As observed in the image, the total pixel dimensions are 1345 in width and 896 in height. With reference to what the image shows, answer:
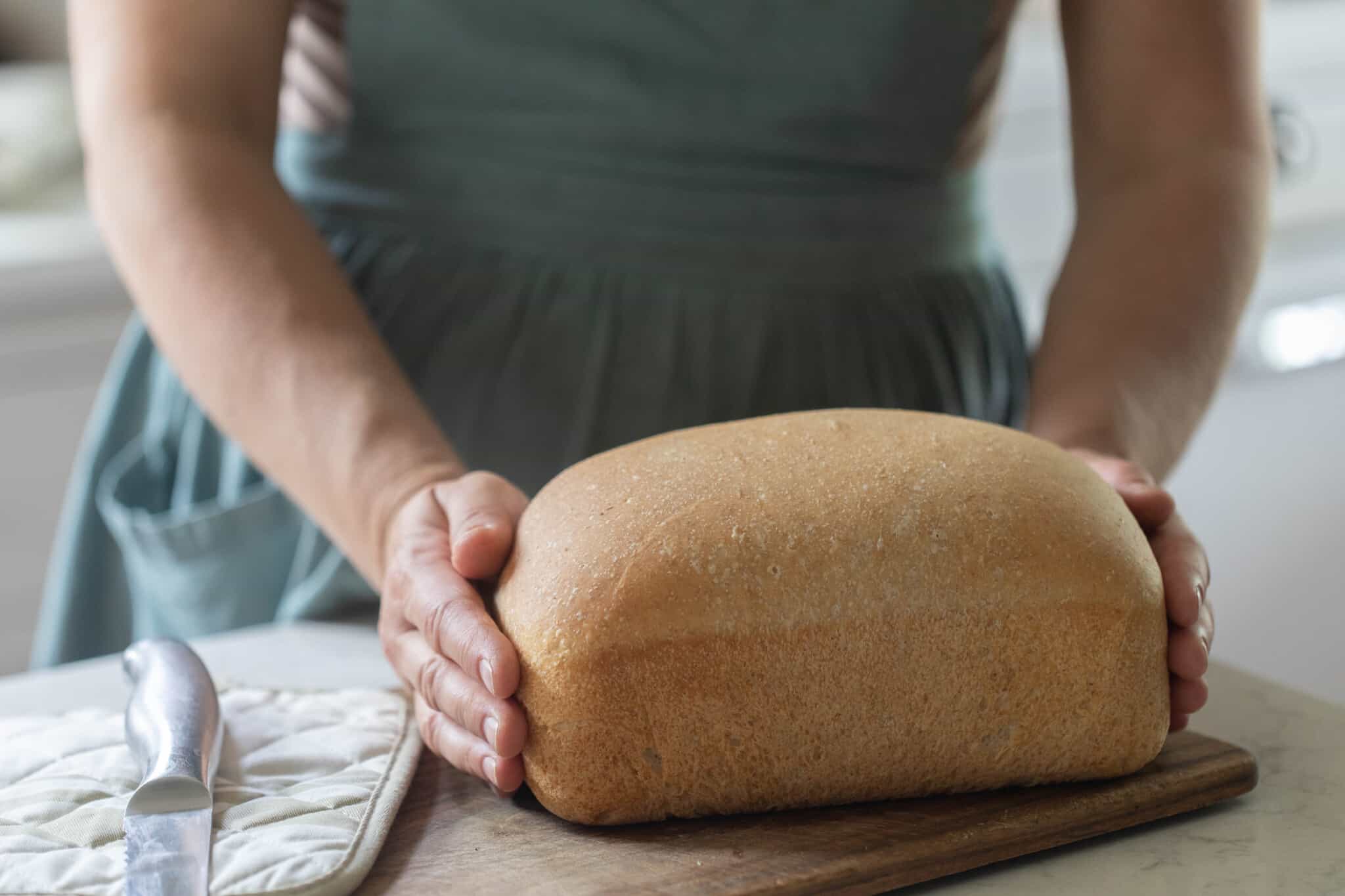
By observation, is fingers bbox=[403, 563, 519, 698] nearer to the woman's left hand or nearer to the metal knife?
the metal knife

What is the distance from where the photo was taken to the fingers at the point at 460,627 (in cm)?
55

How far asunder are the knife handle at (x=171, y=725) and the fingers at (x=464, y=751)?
9cm

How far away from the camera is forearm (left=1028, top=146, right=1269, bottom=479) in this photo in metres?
0.78

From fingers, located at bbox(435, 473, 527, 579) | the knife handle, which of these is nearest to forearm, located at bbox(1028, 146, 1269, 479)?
fingers, located at bbox(435, 473, 527, 579)

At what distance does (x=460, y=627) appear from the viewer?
566mm

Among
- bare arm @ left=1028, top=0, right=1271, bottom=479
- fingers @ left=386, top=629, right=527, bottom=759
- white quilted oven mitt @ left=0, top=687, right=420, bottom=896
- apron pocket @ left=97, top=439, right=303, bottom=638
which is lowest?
apron pocket @ left=97, top=439, right=303, bottom=638

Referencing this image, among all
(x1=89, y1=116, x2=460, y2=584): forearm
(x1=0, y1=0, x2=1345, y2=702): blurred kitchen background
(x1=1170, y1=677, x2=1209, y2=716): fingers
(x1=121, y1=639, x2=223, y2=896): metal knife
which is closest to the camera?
(x1=121, y1=639, x2=223, y2=896): metal knife

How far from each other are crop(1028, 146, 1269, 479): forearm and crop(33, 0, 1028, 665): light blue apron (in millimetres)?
140

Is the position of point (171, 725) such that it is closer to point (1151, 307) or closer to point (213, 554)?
point (213, 554)

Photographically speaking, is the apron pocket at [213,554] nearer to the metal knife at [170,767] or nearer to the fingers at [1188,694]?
the metal knife at [170,767]

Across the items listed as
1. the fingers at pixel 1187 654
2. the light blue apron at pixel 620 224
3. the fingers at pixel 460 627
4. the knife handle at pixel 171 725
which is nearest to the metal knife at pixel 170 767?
the knife handle at pixel 171 725

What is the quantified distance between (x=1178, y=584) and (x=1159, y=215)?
360 millimetres

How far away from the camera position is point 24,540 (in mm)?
2053

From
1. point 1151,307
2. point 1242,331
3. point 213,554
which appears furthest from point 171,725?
point 1242,331
